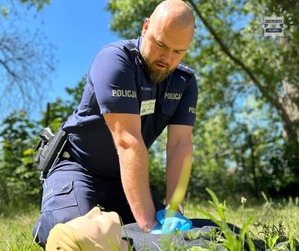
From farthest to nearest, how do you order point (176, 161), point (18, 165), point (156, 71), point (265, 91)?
point (265, 91), point (18, 165), point (176, 161), point (156, 71)

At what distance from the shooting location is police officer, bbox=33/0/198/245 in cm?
213

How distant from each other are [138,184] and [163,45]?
67cm

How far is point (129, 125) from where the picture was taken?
2.18 meters

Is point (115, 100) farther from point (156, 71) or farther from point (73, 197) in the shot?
point (73, 197)

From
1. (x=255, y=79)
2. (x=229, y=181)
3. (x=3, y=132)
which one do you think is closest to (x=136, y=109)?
(x=3, y=132)

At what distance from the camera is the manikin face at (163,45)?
225 cm

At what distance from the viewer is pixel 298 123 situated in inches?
360

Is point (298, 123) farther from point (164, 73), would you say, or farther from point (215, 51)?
point (164, 73)

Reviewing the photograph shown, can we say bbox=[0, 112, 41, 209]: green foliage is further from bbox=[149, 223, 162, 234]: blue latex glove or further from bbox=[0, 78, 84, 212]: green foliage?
bbox=[149, 223, 162, 234]: blue latex glove

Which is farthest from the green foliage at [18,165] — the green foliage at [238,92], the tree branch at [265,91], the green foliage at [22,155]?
the tree branch at [265,91]

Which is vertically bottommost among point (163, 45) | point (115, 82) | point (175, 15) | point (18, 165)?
point (18, 165)

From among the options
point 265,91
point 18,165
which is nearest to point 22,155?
point 18,165

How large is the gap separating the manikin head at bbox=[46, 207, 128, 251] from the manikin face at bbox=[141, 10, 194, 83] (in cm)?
88

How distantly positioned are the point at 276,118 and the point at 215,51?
238cm
